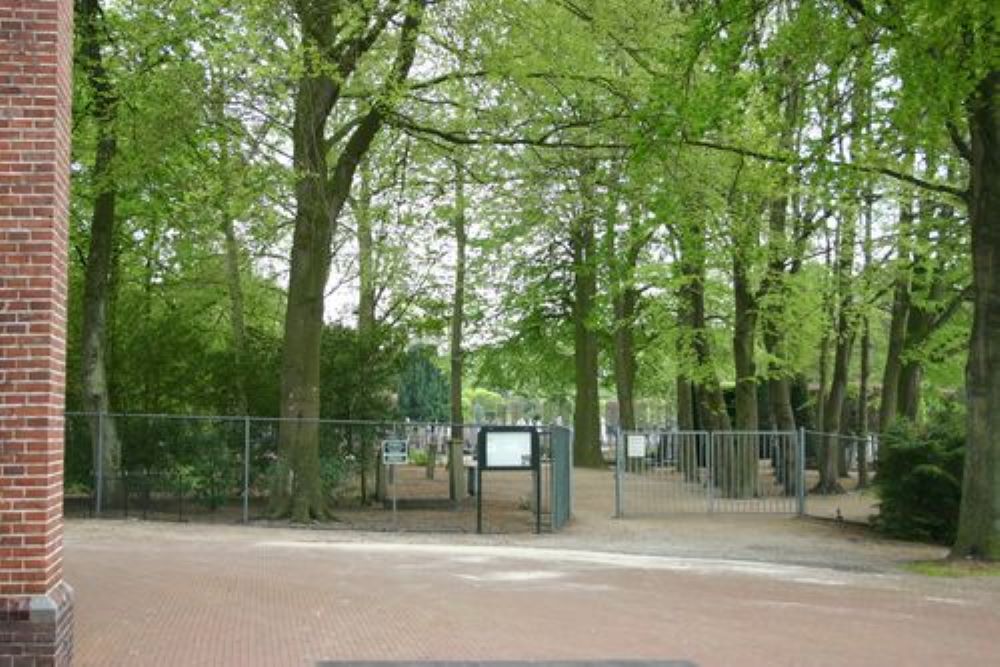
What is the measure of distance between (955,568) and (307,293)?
464 inches

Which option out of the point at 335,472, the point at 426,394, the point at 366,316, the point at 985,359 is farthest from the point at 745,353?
the point at 426,394

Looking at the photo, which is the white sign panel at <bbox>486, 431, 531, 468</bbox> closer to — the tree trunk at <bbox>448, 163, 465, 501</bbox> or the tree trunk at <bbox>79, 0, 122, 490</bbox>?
the tree trunk at <bbox>448, 163, 465, 501</bbox>

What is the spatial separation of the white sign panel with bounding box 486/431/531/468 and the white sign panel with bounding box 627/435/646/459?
15.5 feet

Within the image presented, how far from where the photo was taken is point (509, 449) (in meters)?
19.7

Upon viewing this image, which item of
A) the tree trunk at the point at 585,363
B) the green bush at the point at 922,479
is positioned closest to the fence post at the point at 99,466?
the green bush at the point at 922,479

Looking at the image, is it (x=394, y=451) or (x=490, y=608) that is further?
(x=394, y=451)

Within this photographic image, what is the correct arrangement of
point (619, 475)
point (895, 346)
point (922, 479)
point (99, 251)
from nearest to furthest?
point (922, 479), point (99, 251), point (619, 475), point (895, 346)

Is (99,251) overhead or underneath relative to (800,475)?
overhead

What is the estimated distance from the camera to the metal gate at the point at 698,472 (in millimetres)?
24250

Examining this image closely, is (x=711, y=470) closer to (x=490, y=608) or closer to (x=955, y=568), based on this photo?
(x=955, y=568)

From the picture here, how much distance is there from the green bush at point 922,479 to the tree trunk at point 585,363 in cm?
1819

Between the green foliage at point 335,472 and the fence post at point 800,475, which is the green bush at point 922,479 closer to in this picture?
the fence post at point 800,475

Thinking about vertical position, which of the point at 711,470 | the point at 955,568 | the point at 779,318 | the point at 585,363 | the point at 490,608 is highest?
the point at 779,318

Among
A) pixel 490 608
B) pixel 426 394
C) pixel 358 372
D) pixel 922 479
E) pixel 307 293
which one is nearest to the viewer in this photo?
pixel 490 608
